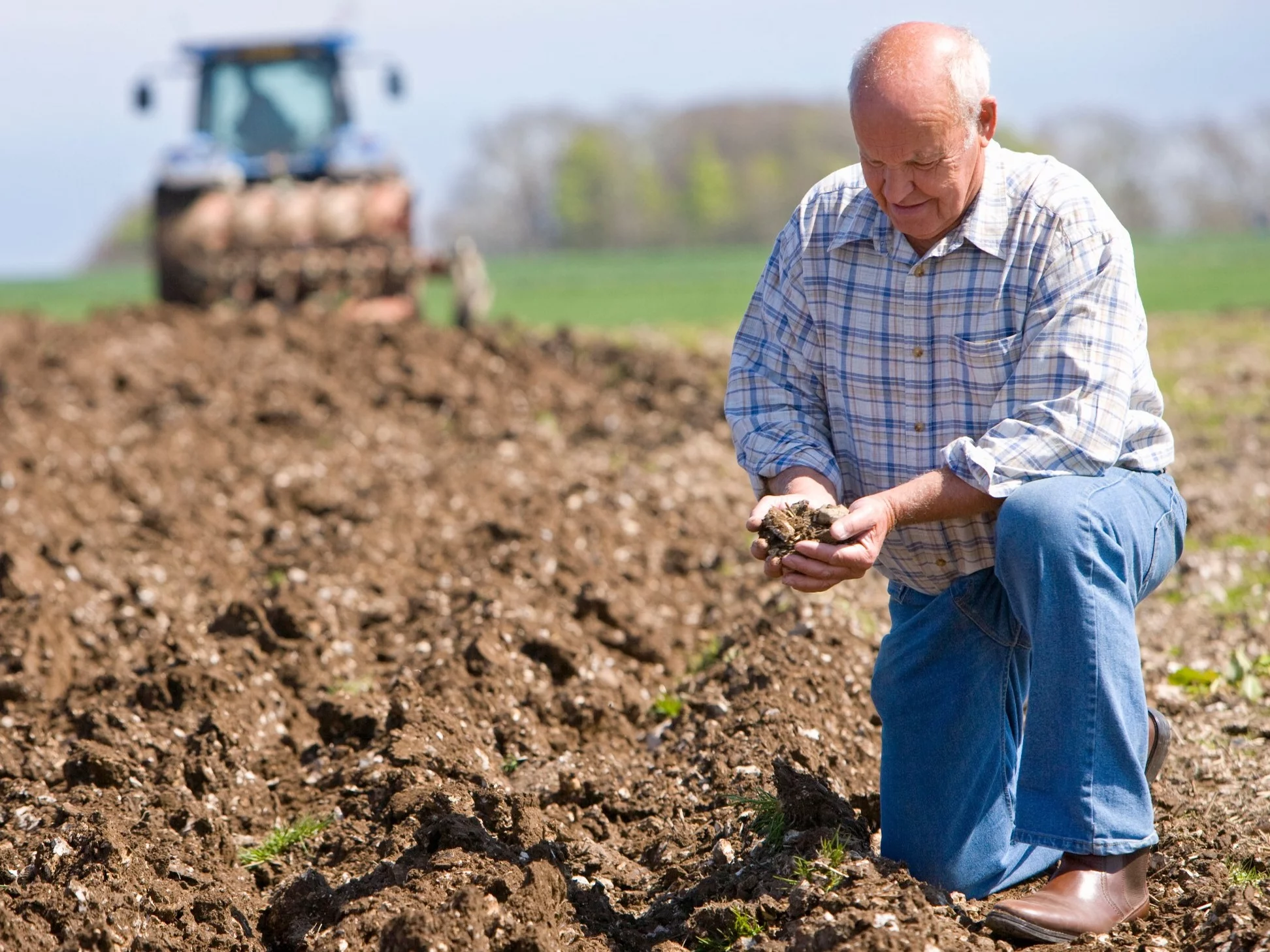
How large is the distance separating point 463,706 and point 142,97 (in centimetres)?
1130

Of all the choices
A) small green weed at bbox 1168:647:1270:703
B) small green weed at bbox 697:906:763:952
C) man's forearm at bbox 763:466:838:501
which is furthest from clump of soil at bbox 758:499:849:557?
small green weed at bbox 1168:647:1270:703

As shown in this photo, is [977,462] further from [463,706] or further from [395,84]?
[395,84]

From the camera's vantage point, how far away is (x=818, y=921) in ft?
8.97

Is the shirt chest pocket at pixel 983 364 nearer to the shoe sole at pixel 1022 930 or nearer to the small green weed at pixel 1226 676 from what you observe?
the shoe sole at pixel 1022 930

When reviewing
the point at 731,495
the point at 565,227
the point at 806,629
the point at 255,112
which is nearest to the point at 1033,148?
the point at 565,227

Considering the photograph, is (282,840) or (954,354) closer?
(954,354)

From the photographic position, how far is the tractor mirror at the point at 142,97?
13.7 meters

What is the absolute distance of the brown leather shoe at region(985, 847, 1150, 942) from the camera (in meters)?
2.74

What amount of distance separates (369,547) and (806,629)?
2128 millimetres

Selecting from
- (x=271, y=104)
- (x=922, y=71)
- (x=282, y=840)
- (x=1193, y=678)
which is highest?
(x=271, y=104)

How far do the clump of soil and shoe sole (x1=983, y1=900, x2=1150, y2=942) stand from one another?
2.53 ft

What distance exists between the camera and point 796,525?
283 centimetres

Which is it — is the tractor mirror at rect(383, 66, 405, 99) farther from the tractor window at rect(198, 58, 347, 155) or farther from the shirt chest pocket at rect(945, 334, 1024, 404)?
the shirt chest pocket at rect(945, 334, 1024, 404)

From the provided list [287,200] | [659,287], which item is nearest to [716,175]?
[659,287]
